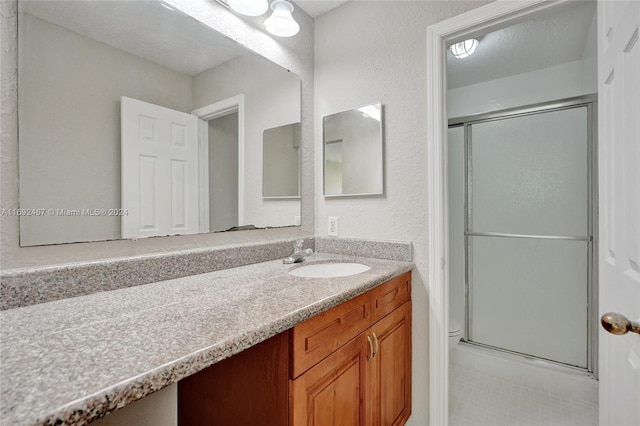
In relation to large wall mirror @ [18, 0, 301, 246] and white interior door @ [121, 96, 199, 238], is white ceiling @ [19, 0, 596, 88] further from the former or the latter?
white interior door @ [121, 96, 199, 238]

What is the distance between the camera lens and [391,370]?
1.32 meters

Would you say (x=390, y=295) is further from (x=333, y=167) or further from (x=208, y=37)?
(x=208, y=37)

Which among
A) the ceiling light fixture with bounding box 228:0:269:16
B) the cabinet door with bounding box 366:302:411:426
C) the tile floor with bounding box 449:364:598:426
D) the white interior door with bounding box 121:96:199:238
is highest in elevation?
the ceiling light fixture with bounding box 228:0:269:16

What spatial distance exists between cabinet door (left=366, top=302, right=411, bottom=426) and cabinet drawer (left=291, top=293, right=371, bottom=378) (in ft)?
0.37

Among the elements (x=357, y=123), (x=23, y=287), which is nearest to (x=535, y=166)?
(x=357, y=123)

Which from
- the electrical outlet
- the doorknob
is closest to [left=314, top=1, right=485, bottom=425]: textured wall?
the electrical outlet

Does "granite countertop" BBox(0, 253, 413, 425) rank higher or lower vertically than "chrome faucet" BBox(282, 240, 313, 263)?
lower

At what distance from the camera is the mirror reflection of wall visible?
1631mm

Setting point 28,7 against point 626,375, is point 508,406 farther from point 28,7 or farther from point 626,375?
point 28,7

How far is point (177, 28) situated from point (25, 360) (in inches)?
49.0

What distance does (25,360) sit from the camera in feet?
1.73

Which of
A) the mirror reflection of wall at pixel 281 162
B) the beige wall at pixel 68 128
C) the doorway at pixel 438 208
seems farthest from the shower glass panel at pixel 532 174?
the beige wall at pixel 68 128

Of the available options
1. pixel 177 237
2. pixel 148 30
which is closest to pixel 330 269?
pixel 177 237

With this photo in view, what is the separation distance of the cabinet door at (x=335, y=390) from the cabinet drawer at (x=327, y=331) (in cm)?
3
